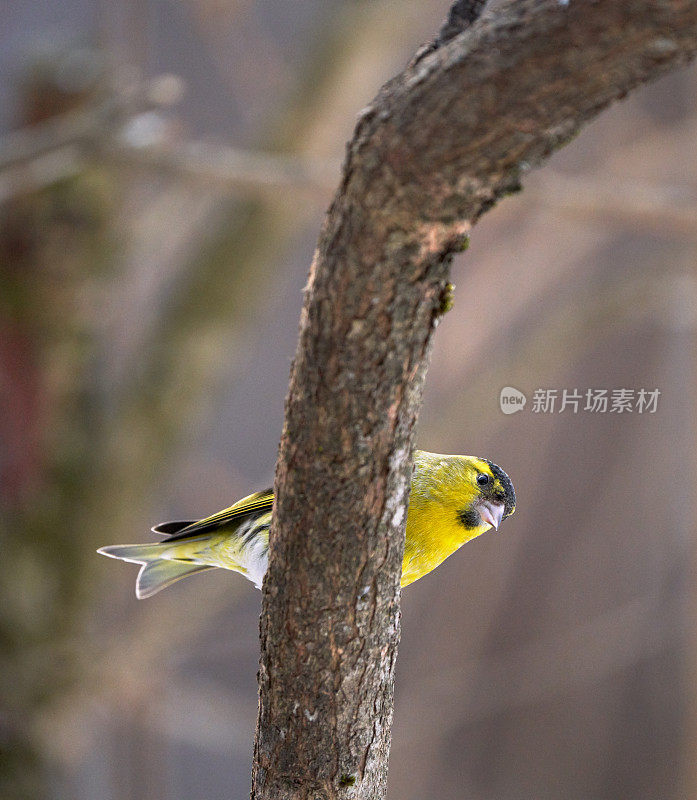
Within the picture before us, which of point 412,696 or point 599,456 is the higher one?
point 599,456

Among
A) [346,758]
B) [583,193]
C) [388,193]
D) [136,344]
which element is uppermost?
[136,344]

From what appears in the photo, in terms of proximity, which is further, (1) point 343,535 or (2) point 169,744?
(2) point 169,744

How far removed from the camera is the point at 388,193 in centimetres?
44

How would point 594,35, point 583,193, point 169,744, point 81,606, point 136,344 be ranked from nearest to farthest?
1. point 594,35
2. point 583,193
3. point 81,606
4. point 136,344
5. point 169,744

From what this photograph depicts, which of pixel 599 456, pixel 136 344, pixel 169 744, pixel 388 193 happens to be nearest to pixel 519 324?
pixel 599 456

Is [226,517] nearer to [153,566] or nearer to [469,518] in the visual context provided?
[153,566]

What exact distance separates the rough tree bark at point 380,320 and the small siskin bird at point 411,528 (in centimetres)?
12

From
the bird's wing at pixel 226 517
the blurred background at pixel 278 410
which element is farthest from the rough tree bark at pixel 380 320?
the blurred background at pixel 278 410

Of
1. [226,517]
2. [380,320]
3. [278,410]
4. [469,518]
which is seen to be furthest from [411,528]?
[278,410]

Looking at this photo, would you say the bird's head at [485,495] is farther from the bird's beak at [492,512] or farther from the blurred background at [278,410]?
the blurred background at [278,410]

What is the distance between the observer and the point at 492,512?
0.67 m

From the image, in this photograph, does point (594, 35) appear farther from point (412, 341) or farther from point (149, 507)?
point (149, 507)

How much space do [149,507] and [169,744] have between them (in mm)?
2018

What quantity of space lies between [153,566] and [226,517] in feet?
0.31
